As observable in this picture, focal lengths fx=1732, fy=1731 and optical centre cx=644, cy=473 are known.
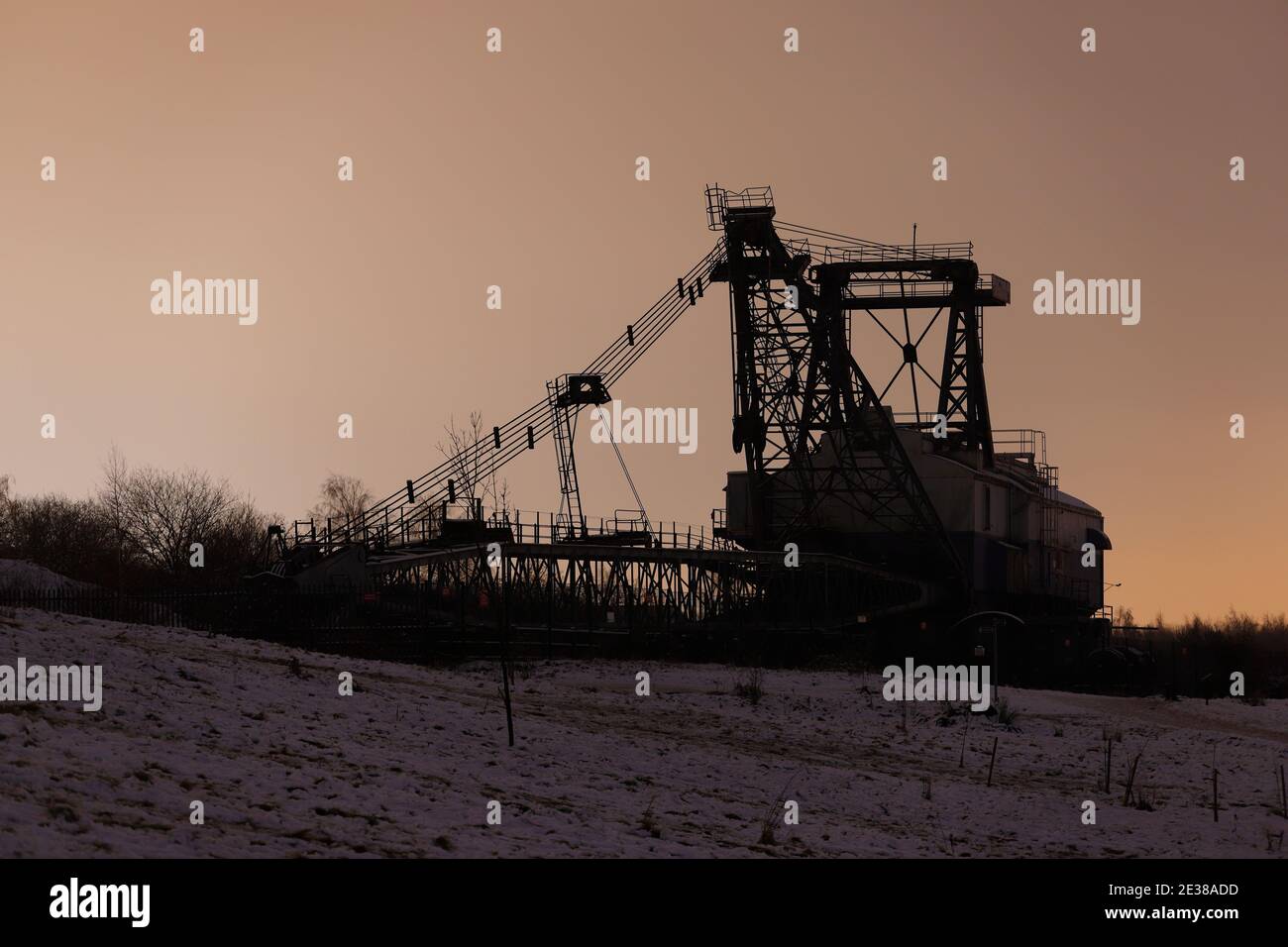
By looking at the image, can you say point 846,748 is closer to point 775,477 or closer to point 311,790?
point 311,790

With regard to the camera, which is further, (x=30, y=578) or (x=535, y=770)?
(x=30, y=578)

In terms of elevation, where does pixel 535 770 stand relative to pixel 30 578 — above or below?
below

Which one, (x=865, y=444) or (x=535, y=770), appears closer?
(x=535, y=770)

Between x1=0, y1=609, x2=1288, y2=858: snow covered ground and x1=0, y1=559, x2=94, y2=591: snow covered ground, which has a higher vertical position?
x1=0, y1=559, x2=94, y2=591: snow covered ground

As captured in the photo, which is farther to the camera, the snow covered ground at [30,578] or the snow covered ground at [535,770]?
the snow covered ground at [30,578]

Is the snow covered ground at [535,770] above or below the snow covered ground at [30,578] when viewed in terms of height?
below

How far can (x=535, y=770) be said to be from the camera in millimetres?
25172

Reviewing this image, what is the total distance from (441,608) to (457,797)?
26139 mm

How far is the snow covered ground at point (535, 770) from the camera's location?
1848 cm

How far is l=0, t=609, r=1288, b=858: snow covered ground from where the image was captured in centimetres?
1848

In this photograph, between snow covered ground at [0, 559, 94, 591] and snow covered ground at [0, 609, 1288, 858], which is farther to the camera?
snow covered ground at [0, 559, 94, 591]

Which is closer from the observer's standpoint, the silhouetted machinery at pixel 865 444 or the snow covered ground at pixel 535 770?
the snow covered ground at pixel 535 770

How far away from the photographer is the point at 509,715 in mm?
27328
